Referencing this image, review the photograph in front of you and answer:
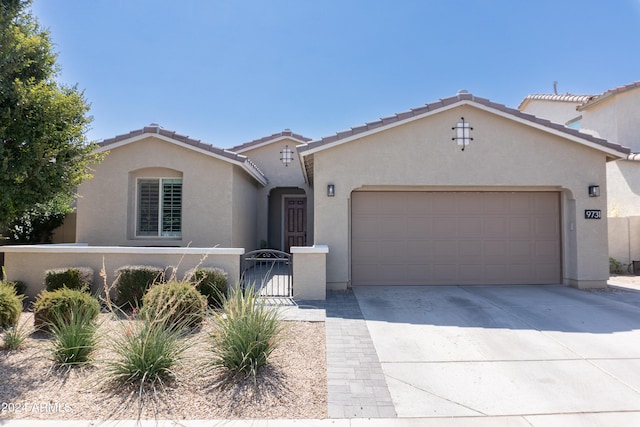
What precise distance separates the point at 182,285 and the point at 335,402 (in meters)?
3.65

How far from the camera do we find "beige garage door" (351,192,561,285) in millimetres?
10578

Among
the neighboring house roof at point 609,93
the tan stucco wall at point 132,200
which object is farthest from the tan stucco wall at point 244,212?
the neighboring house roof at point 609,93

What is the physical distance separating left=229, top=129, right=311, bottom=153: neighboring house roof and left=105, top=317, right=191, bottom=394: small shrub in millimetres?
13292

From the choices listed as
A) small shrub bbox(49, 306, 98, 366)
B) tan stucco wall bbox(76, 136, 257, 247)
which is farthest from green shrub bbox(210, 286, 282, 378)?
tan stucco wall bbox(76, 136, 257, 247)

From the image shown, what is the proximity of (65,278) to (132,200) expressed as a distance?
3818 millimetres

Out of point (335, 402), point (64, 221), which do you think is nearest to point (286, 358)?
point (335, 402)

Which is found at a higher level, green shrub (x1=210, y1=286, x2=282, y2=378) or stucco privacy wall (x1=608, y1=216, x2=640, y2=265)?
stucco privacy wall (x1=608, y1=216, x2=640, y2=265)

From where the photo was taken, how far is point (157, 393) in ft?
14.0

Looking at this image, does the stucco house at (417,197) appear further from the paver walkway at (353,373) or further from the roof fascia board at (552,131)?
the paver walkway at (353,373)

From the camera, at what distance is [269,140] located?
17156mm

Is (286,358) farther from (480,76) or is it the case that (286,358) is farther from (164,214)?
(480,76)

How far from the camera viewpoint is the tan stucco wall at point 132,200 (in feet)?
37.1

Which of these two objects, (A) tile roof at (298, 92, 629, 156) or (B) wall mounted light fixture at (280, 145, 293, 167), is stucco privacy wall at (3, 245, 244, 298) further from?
(B) wall mounted light fixture at (280, 145, 293, 167)

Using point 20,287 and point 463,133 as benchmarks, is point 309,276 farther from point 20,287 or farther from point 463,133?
point 20,287
